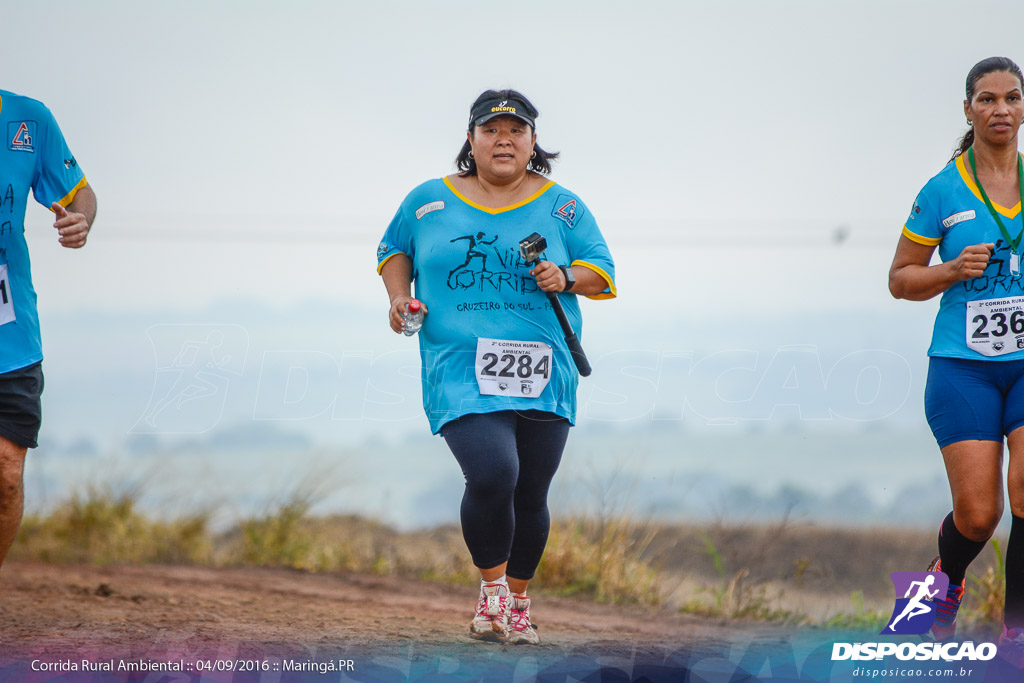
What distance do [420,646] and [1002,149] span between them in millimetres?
3217

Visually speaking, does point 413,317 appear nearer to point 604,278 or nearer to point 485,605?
point 604,278

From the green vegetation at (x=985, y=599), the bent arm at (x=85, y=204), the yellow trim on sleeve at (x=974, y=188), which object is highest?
the yellow trim on sleeve at (x=974, y=188)

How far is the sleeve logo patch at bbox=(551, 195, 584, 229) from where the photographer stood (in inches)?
182

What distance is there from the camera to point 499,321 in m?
4.45

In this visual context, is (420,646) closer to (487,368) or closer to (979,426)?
(487,368)

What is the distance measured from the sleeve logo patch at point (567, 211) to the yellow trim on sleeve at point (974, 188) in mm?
1599

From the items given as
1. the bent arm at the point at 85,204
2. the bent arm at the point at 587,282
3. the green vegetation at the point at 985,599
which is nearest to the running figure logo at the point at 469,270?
the bent arm at the point at 587,282

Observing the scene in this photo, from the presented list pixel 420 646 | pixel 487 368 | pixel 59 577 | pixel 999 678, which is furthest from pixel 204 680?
pixel 59 577

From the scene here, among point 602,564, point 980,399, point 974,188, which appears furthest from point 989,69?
point 602,564

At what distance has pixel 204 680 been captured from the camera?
12.5ft

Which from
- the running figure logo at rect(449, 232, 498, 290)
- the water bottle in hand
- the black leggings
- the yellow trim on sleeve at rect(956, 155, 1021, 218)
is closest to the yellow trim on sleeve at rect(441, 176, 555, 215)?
the running figure logo at rect(449, 232, 498, 290)

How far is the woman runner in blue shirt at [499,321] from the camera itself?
439cm

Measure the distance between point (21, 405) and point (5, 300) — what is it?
0.41 m

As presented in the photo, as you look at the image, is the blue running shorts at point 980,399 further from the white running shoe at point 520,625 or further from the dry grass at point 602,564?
the dry grass at point 602,564
